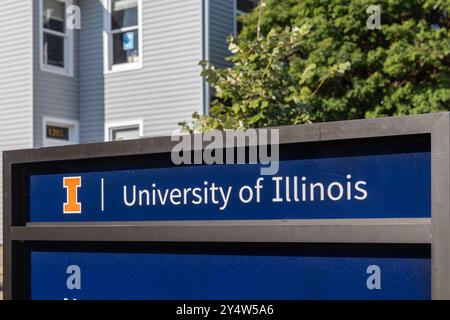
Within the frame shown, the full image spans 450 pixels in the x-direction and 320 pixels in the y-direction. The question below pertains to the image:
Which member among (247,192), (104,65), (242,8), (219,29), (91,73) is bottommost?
(247,192)

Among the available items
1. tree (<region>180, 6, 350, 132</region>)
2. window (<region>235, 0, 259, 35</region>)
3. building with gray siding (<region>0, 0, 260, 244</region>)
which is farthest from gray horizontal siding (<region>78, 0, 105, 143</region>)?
tree (<region>180, 6, 350, 132</region>)

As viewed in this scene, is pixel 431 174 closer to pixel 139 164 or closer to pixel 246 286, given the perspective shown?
pixel 246 286

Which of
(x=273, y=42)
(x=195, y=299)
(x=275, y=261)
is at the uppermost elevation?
(x=273, y=42)

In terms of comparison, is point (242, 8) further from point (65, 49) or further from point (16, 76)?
point (16, 76)

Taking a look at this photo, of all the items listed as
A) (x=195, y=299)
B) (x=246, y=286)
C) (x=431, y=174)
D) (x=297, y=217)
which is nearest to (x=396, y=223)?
(x=431, y=174)

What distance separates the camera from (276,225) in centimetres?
224

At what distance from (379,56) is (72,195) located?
10.4 meters

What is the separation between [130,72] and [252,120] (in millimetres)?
8154

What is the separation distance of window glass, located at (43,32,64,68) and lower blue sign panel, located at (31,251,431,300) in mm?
13913

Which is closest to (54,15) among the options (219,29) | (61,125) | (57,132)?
(61,125)

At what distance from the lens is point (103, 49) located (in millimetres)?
16062

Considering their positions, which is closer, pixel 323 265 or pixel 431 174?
pixel 431 174

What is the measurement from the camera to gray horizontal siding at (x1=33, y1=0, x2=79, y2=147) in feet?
51.0

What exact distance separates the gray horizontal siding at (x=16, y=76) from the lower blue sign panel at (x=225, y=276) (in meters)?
13.2
